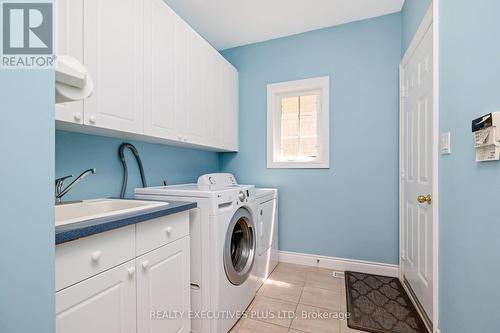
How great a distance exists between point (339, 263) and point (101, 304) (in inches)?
88.5

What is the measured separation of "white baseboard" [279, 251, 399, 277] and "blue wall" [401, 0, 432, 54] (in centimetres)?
213

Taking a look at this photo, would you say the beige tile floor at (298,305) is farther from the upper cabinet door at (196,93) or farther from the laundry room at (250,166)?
the upper cabinet door at (196,93)

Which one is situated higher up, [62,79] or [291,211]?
[62,79]

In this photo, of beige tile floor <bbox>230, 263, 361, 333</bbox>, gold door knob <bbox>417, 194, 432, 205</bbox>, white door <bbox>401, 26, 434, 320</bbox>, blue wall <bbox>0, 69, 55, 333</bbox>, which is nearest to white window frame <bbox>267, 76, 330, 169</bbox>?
white door <bbox>401, 26, 434, 320</bbox>

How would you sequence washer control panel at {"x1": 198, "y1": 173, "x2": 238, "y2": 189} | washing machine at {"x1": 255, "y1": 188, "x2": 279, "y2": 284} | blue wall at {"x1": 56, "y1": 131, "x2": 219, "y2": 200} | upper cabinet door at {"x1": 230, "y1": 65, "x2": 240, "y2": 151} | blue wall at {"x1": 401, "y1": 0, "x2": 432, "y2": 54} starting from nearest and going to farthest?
blue wall at {"x1": 56, "y1": 131, "x2": 219, "y2": 200}, blue wall at {"x1": 401, "y1": 0, "x2": 432, "y2": 54}, washer control panel at {"x1": 198, "y1": 173, "x2": 238, "y2": 189}, washing machine at {"x1": 255, "y1": 188, "x2": 279, "y2": 284}, upper cabinet door at {"x1": 230, "y1": 65, "x2": 240, "y2": 151}

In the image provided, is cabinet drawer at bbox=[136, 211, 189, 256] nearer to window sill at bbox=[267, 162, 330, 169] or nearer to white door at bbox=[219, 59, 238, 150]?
white door at bbox=[219, 59, 238, 150]

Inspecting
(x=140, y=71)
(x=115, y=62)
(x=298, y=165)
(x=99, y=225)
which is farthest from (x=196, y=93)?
(x=99, y=225)

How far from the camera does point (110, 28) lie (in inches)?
51.1

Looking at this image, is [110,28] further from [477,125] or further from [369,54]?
[369,54]

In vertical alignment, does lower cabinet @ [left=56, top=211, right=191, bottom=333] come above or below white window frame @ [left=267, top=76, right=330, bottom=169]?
below

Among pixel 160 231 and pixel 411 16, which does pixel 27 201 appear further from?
pixel 411 16

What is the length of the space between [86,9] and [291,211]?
7.92ft

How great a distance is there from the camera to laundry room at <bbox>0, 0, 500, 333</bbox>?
486mm

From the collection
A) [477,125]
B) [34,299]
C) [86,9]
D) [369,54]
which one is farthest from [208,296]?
[369,54]
